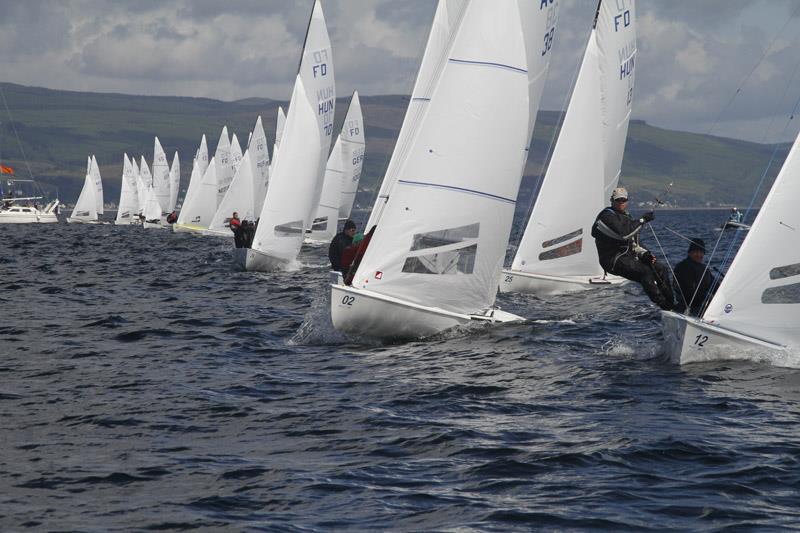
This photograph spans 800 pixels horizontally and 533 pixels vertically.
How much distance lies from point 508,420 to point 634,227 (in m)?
4.93

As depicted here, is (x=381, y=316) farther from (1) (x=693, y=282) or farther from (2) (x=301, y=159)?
(2) (x=301, y=159)

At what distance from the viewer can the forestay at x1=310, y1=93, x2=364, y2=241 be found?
44.6 metres

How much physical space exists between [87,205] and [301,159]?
58.7 meters

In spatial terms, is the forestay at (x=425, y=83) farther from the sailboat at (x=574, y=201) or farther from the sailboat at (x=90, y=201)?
the sailboat at (x=90, y=201)

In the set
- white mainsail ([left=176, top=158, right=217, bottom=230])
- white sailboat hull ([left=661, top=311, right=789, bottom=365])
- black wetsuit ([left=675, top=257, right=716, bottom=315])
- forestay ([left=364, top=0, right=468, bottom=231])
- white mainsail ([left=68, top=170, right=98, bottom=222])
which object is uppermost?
forestay ([left=364, top=0, right=468, bottom=231])

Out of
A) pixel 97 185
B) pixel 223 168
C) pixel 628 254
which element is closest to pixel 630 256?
pixel 628 254

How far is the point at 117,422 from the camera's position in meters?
9.73

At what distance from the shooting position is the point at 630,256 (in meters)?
14.2

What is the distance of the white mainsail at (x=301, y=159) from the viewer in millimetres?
28688

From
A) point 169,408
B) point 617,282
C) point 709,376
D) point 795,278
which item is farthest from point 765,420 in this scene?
point 617,282

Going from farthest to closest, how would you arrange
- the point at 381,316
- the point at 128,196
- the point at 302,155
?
the point at 128,196, the point at 302,155, the point at 381,316

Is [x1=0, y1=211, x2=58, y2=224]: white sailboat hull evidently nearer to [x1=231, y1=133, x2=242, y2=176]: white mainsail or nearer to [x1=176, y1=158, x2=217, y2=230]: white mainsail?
[x1=231, y1=133, x2=242, y2=176]: white mainsail

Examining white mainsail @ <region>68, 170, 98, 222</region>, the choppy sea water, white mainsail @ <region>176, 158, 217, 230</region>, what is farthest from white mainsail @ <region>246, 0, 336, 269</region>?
white mainsail @ <region>68, 170, 98, 222</region>

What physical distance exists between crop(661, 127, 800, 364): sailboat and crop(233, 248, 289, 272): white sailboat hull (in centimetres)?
1693
